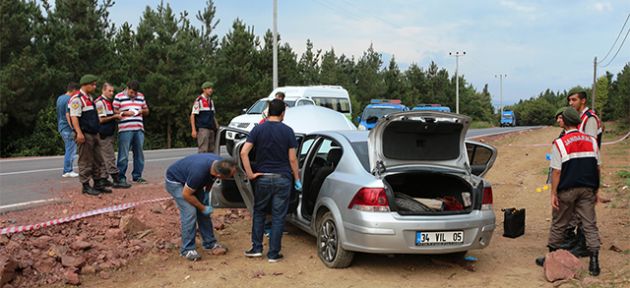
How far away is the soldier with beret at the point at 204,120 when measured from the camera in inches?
363

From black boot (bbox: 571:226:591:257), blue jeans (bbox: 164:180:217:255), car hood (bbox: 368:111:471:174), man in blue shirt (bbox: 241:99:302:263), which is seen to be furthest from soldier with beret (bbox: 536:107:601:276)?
blue jeans (bbox: 164:180:217:255)

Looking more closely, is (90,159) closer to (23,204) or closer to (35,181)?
(23,204)

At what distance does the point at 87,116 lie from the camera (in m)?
7.36

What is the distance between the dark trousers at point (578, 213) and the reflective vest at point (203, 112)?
5.99m

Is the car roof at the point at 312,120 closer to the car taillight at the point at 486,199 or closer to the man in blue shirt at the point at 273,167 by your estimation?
the man in blue shirt at the point at 273,167

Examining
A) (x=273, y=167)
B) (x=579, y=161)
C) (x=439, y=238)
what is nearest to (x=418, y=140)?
(x=439, y=238)

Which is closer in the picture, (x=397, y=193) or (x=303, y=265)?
(x=303, y=265)

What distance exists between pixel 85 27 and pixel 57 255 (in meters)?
24.9

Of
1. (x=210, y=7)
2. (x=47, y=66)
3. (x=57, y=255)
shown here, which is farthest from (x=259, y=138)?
(x=210, y=7)

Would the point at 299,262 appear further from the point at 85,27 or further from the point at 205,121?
the point at 85,27

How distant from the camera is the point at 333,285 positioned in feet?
16.2

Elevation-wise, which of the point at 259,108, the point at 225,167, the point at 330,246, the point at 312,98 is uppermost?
the point at 312,98

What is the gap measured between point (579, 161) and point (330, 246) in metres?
2.72

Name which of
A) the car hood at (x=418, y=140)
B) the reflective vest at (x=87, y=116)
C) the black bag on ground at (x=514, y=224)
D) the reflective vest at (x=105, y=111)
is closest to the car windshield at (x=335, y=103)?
the reflective vest at (x=105, y=111)
